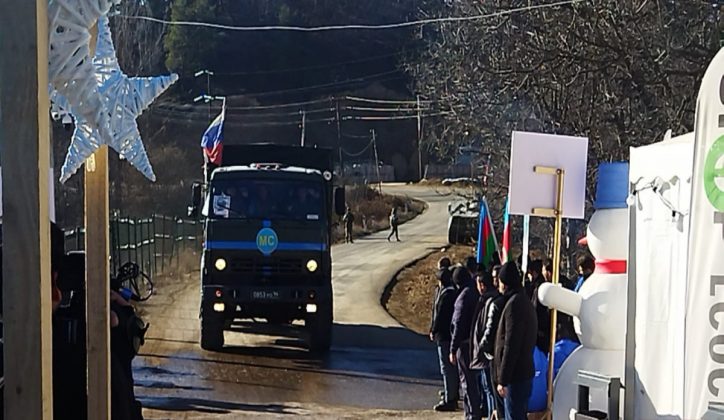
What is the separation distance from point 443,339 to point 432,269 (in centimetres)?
2159

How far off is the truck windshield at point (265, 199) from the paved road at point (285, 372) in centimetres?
233

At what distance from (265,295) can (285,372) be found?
1.66m

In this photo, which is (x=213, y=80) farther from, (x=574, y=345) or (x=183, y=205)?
(x=574, y=345)

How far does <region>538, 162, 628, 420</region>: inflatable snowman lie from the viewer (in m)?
7.05

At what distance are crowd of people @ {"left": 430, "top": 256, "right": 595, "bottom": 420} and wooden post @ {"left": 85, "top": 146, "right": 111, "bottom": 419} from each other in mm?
3921

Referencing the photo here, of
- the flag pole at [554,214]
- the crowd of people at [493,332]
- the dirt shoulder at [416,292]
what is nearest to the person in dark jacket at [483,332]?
the crowd of people at [493,332]

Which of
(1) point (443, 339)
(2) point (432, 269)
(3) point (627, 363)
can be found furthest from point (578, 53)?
(2) point (432, 269)

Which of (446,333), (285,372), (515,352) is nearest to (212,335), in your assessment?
(285,372)

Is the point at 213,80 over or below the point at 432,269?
over

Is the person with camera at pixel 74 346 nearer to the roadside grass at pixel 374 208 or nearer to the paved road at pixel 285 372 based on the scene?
the paved road at pixel 285 372

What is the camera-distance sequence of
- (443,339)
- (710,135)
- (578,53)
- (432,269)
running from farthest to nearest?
(432,269)
(578,53)
(443,339)
(710,135)

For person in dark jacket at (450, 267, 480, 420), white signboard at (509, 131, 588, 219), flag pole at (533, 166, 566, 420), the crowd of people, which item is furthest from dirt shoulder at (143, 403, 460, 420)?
white signboard at (509, 131, 588, 219)

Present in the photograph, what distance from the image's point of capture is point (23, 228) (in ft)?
10.5

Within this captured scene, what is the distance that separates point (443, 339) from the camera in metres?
11.4
